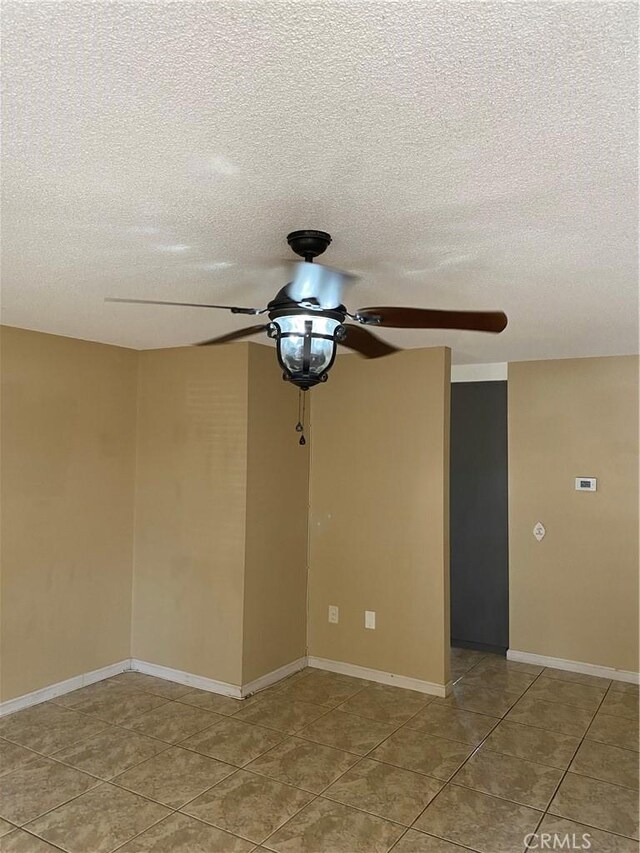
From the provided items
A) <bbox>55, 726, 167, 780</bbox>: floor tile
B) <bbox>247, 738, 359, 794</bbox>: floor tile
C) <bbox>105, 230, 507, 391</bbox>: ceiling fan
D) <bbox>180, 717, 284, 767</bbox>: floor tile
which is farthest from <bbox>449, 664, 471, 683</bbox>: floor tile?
<bbox>105, 230, 507, 391</bbox>: ceiling fan

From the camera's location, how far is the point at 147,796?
10.2ft

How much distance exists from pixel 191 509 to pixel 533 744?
8.64 feet

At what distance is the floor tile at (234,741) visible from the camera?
3543mm

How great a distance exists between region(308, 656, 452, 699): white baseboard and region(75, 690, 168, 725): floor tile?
1240mm

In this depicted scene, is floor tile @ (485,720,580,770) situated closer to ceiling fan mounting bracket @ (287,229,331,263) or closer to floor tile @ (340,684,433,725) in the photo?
floor tile @ (340,684,433,725)

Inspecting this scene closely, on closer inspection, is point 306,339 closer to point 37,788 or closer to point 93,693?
point 37,788

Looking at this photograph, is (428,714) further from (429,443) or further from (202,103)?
(202,103)

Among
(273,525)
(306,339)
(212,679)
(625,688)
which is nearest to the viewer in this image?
(306,339)

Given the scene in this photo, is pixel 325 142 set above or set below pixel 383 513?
above

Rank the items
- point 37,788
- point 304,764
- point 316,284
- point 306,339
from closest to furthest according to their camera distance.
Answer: point 306,339 < point 316,284 < point 37,788 < point 304,764

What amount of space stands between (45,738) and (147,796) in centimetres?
97

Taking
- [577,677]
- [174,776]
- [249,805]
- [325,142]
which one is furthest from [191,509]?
[325,142]

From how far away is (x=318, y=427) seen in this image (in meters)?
5.09

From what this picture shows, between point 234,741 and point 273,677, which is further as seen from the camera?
point 273,677
